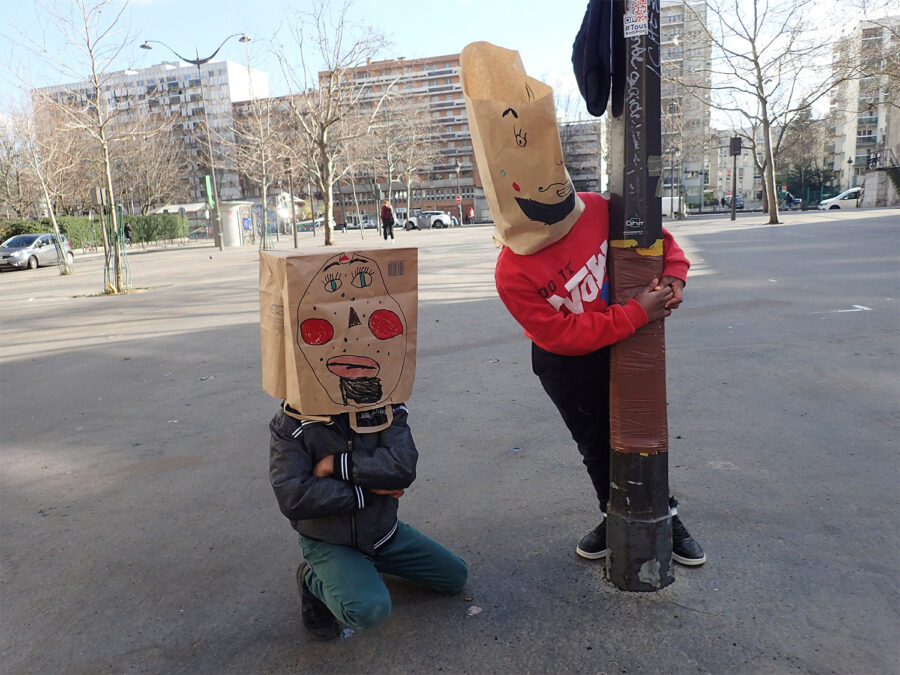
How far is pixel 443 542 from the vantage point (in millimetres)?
3021

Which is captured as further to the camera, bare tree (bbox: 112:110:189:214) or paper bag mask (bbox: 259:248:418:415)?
bare tree (bbox: 112:110:189:214)

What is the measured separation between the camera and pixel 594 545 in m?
2.76

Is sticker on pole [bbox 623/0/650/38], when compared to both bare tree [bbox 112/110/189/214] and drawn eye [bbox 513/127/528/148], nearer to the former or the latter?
drawn eye [bbox 513/127/528/148]

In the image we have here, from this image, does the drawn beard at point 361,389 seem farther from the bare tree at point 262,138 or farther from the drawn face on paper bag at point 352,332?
the bare tree at point 262,138

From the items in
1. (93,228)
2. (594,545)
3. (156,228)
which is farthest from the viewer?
(156,228)

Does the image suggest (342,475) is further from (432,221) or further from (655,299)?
(432,221)

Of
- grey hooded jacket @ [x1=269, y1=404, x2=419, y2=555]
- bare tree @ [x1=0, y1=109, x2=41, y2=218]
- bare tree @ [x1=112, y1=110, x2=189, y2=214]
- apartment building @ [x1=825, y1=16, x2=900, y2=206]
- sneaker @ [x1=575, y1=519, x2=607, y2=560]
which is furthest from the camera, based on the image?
bare tree @ [x1=112, y1=110, x2=189, y2=214]

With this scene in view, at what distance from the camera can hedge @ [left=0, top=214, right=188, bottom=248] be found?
34.3 meters

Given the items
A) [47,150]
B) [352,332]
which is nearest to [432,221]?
[47,150]

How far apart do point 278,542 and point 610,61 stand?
2.58m

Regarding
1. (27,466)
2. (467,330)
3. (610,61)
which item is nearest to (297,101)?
(467,330)

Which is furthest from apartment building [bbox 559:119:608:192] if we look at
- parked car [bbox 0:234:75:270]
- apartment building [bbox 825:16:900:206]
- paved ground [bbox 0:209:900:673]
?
paved ground [bbox 0:209:900:673]

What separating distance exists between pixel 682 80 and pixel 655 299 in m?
31.2

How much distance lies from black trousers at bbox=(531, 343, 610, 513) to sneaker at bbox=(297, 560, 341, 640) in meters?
1.19
